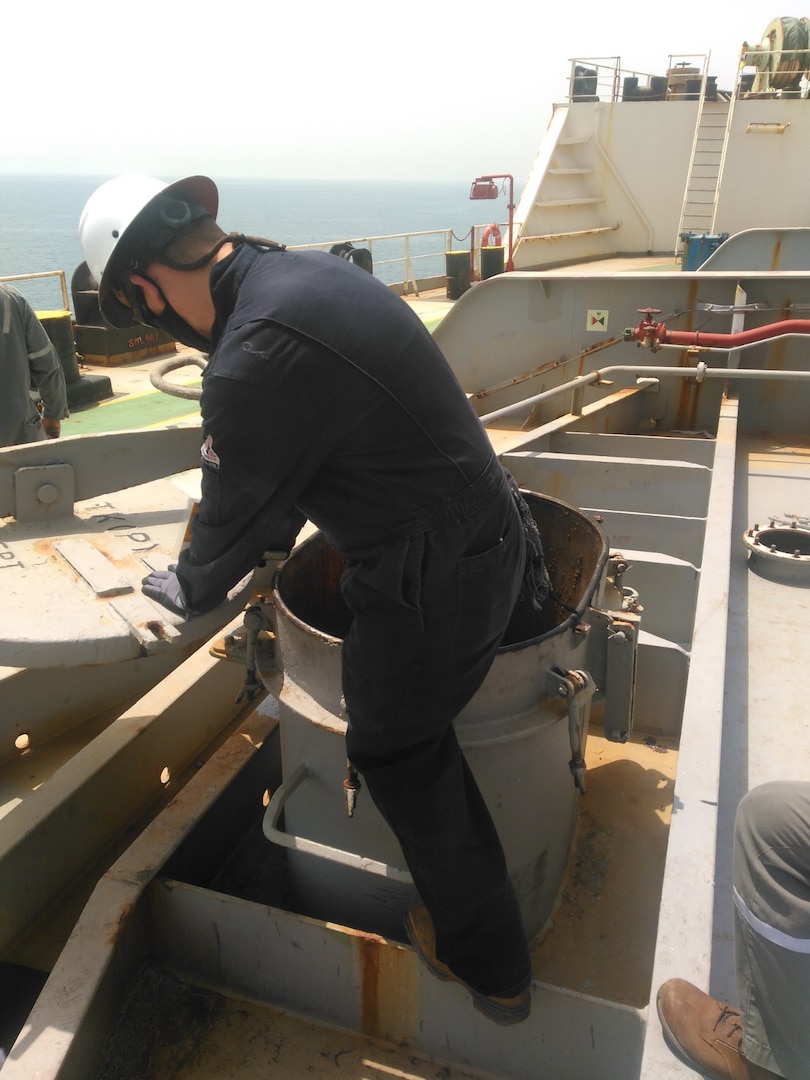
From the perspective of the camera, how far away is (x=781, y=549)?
3.30 m

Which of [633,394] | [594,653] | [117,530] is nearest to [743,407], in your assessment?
[633,394]

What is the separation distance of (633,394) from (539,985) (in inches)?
171

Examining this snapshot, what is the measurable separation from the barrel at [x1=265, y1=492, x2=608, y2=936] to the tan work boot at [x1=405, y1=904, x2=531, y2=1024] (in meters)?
0.10

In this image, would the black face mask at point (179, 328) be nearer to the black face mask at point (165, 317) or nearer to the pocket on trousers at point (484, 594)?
the black face mask at point (165, 317)

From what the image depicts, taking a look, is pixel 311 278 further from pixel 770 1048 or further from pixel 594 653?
pixel 770 1048

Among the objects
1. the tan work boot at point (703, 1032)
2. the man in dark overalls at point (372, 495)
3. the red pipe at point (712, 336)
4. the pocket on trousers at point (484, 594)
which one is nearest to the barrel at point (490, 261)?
the red pipe at point (712, 336)

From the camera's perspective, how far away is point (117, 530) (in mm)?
3096

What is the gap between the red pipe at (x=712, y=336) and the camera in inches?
188

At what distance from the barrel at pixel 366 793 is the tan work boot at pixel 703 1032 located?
63 cm

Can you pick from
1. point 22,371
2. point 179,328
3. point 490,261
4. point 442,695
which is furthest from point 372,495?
point 490,261

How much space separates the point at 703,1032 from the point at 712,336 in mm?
4218

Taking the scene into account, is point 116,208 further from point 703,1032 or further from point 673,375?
point 673,375

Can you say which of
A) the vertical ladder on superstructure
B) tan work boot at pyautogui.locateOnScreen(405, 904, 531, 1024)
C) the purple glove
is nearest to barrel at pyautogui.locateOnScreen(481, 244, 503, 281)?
the vertical ladder on superstructure

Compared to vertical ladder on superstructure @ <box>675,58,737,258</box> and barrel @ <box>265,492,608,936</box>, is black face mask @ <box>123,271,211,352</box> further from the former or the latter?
vertical ladder on superstructure @ <box>675,58,737,258</box>
